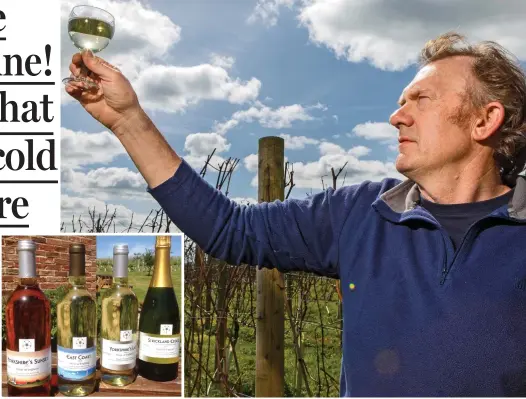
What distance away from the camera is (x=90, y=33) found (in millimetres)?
1822

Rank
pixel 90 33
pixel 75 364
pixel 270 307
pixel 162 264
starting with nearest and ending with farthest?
pixel 75 364 → pixel 162 264 → pixel 90 33 → pixel 270 307

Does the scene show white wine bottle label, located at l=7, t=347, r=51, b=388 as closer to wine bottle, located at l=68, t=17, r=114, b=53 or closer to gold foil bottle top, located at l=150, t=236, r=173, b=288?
gold foil bottle top, located at l=150, t=236, r=173, b=288

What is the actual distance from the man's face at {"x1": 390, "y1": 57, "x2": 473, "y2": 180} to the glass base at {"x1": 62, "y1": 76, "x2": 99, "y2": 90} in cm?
94

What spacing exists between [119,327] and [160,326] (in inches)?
4.2

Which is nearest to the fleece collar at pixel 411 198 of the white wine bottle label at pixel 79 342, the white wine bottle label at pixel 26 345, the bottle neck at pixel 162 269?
the bottle neck at pixel 162 269

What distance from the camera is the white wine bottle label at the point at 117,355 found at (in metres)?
1.36

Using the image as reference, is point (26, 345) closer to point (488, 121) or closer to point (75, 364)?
point (75, 364)

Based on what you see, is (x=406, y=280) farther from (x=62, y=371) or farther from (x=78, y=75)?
(x=78, y=75)

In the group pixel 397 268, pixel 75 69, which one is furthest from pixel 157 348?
pixel 75 69

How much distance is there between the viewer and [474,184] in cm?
194

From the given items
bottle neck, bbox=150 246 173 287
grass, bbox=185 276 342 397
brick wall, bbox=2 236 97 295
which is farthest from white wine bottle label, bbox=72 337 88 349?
grass, bbox=185 276 342 397

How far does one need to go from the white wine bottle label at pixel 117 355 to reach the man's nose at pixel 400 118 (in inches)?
42.9

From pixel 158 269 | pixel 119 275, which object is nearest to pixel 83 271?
pixel 119 275

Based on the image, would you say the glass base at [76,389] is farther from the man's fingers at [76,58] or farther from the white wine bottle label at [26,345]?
the man's fingers at [76,58]
